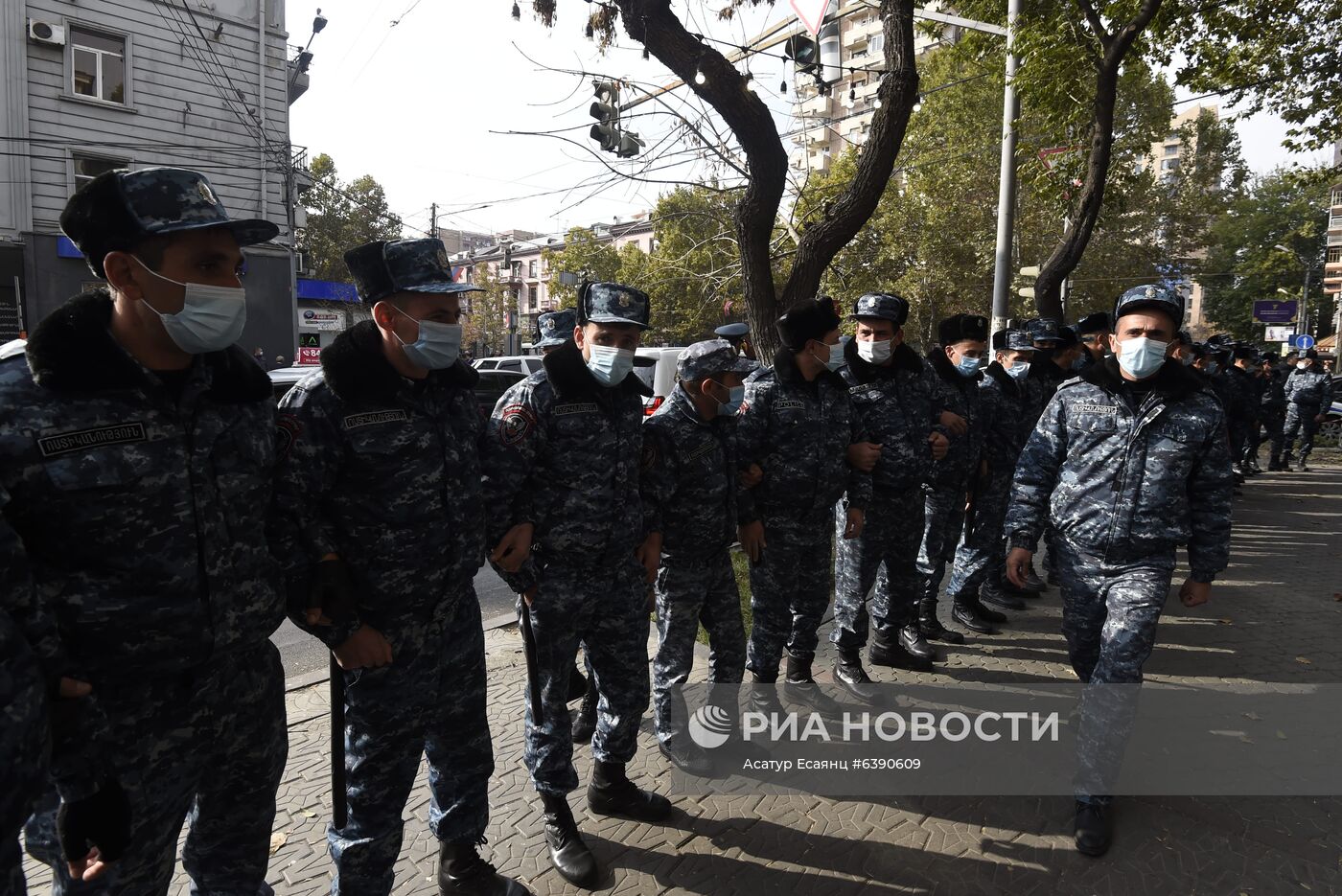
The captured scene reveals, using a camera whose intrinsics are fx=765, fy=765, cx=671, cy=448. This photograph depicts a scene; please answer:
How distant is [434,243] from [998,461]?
15.1ft

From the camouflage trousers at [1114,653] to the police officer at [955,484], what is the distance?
5.44ft

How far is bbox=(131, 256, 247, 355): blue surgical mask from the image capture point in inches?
70.9

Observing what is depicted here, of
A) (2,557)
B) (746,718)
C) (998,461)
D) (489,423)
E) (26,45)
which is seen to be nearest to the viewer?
(2,557)

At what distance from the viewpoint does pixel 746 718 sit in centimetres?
367

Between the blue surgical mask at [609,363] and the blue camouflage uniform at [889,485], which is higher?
the blue surgical mask at [609,363]

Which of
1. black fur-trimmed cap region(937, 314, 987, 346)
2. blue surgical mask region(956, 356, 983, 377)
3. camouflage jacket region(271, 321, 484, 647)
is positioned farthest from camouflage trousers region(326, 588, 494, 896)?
black fur-trimmed cap region(937, 314, 987, 346)

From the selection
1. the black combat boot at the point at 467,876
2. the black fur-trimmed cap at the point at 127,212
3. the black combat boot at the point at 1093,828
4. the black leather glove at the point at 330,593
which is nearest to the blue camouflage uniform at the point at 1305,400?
the black combat boot at the point at 1093,828

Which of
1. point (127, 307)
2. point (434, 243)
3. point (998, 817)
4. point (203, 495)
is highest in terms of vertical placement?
point (434, 243)

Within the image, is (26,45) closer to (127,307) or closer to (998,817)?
(127,307)

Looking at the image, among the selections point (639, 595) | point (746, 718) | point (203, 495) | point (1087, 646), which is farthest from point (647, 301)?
point (1087, 646)

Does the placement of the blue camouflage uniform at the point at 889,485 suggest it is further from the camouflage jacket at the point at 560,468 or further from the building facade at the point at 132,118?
the building facade at the point at 132,118

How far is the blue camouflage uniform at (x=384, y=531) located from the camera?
2145 mm

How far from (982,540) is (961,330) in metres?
1.53

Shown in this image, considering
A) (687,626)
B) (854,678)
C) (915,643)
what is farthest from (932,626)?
(687,626)
